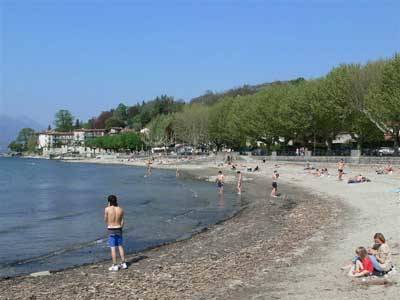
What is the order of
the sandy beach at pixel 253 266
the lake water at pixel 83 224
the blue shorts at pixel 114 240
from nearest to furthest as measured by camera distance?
the sandy beach at pixel 253 266
the blue shorts at pixel 114 240
the lake water at pixel 83 224

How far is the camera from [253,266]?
14.2 m

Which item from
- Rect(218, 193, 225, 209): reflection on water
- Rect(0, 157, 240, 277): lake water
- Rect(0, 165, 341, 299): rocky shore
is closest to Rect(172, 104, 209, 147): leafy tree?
Rect(0, 157, 240, 277): lake water

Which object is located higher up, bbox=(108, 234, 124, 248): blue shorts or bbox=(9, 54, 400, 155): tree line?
bbox=(9, 54, 400, 155): tree line

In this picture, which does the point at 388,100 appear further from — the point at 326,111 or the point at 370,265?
the point at 370,265

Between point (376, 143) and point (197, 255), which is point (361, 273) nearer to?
point (197, 255)

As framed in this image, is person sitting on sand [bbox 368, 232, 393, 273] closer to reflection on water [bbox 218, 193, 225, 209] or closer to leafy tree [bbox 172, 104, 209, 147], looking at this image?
reflection on water [bbox 218, 193, 225, 209]

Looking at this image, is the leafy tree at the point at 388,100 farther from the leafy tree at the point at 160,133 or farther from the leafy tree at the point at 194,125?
the leafy tree at the point at 160,133

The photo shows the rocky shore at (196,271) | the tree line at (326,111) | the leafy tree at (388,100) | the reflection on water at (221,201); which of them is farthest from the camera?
the tree line at (326,111)

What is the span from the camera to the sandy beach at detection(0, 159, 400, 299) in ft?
37.8

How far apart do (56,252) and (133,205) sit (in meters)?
18.1

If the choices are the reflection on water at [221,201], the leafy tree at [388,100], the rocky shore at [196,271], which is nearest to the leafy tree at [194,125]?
the leafy tree at [388,100]

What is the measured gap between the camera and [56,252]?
64.2 ft

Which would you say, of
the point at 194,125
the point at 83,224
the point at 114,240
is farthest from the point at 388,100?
the point at 194,125

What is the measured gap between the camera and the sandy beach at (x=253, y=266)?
11508mm
